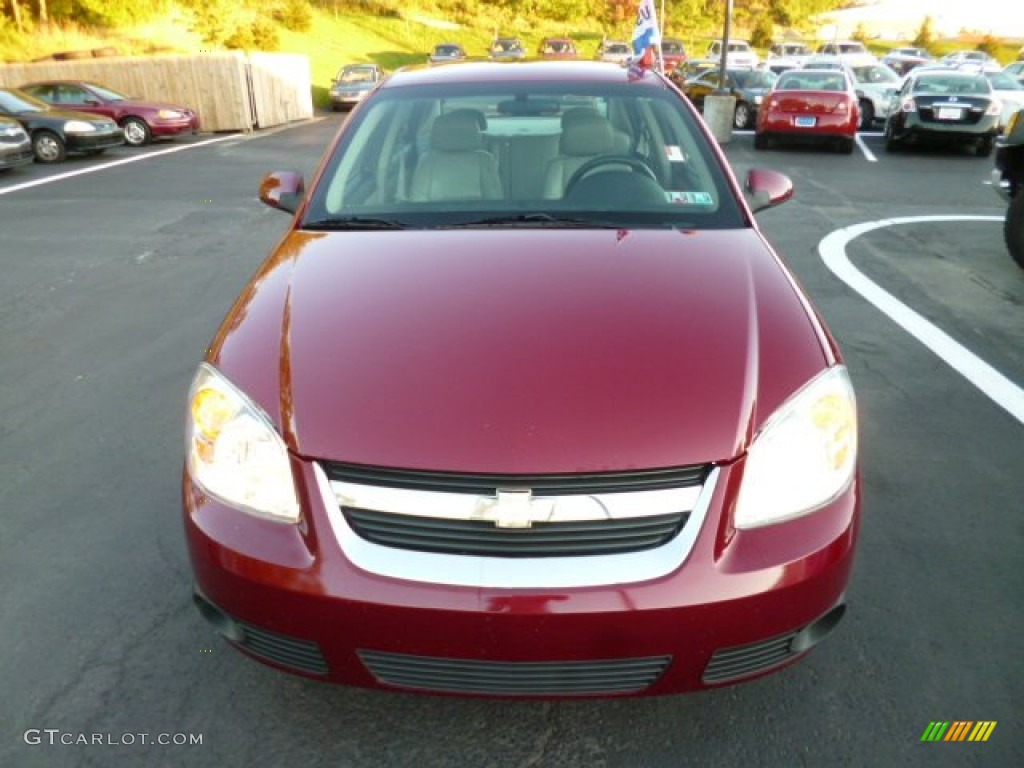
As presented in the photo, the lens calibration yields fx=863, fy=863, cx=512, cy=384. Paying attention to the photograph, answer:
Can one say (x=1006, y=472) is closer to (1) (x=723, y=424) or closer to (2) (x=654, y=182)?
(2) (x=654, y=182)

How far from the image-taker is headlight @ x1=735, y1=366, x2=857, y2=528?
1923mm

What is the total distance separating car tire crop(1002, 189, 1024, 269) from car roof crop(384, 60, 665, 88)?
4.42 metres

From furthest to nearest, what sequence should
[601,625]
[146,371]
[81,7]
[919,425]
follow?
[81,7]
[146,371]
[919,425]
[601,625]

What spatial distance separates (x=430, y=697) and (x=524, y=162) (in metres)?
2.05

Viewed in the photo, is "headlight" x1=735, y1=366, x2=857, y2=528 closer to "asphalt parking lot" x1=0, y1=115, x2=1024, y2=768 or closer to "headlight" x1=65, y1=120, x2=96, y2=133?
"asphalt parking lot" x1=0, y1=115, x2=1024, y2=768

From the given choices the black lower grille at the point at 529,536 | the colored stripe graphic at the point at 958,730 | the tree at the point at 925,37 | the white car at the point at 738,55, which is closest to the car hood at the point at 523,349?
the black lower grille at the point at 529,536

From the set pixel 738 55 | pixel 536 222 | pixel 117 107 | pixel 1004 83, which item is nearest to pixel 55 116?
pixel 117 107

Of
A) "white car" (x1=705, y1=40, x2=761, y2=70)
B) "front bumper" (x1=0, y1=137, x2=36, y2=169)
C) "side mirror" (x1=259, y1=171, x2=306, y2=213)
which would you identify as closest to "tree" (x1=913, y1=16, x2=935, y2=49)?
"white car" (x1=705, y1=40, x2=761, y2=70)

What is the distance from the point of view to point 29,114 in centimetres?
1495

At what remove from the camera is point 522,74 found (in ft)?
12.4

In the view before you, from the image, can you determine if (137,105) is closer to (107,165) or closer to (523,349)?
(107,165)

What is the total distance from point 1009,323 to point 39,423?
5.64 m

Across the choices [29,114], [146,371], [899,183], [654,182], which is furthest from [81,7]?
[654,182]

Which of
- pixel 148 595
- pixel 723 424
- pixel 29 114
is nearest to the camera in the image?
pixel 723 424
